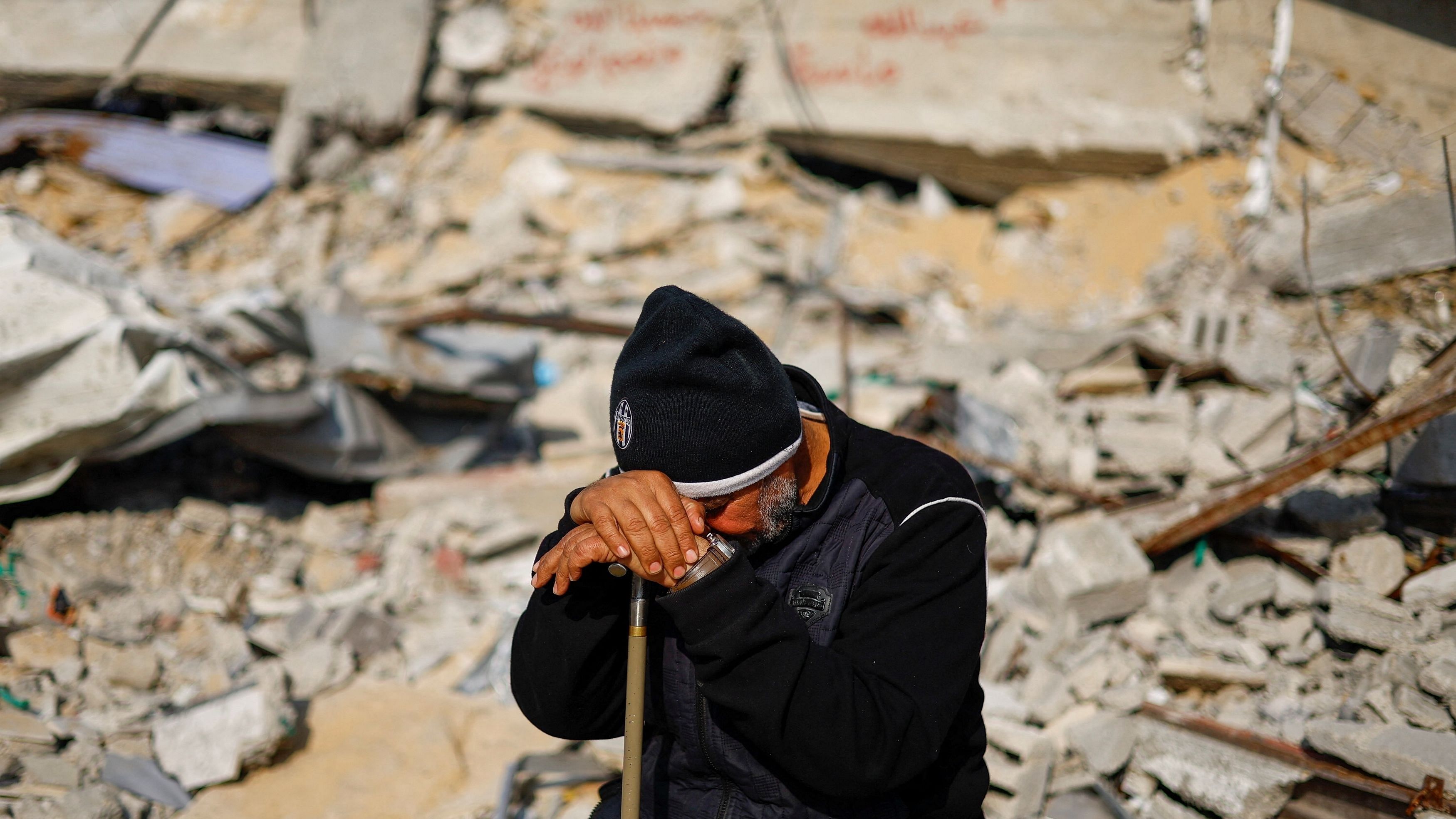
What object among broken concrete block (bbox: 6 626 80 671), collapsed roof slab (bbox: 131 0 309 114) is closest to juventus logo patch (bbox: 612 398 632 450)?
broken concrete block (bbox: 6 626 80 671)

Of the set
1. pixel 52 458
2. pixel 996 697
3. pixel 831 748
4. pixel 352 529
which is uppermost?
pixel 831 748

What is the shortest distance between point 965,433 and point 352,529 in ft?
11.2

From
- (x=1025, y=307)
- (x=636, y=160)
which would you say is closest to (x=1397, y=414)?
(x=1025, y=307)

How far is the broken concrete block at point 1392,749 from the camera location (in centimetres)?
240

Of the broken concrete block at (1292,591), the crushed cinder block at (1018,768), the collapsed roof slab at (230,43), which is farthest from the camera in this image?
the collapsed roof slab at (230,43)

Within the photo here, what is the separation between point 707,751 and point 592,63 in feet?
26.5

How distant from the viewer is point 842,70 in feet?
25.3

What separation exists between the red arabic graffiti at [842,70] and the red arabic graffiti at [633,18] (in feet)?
3.42

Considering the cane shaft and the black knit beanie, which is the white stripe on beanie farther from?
the cane shaft

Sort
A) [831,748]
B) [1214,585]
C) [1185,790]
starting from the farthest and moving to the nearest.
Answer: [1214,585]
[1185,790]
[831,748]

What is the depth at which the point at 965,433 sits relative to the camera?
4582mm

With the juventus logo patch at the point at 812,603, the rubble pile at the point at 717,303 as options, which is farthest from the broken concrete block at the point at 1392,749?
the juventus logo patch at the point at 812,603

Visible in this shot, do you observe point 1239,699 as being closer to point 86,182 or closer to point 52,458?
point 52,458

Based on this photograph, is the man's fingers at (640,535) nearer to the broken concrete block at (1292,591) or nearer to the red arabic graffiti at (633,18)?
the broken concrete block at (1292,591)
